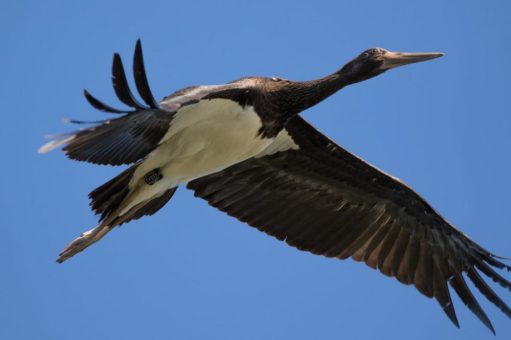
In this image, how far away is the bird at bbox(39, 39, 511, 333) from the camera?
42.0 feet

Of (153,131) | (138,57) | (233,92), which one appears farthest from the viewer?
(233,92)

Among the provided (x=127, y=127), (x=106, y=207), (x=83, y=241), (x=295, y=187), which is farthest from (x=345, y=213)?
(x=127, y=127)

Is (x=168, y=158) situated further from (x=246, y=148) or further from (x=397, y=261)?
(x=397, y=261)

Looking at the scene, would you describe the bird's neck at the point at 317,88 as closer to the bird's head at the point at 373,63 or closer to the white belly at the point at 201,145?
the bird's head at the point at 373,63

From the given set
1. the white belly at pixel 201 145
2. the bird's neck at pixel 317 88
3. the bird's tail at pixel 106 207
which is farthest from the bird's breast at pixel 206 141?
the bird's neck at pixel 317 88

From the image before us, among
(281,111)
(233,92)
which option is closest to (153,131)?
(233,92)

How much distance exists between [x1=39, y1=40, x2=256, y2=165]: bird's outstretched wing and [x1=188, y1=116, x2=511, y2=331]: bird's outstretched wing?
9.92 feet

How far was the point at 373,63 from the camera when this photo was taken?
13711 mm

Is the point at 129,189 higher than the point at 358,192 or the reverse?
the reverse

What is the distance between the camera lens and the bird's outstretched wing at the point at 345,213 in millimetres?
14766

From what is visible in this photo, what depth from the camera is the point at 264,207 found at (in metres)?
15.1

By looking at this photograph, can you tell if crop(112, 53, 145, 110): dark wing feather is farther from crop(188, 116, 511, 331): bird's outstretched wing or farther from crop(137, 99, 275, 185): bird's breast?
crop(188, 116, 511, 331): bird's outstretched wing

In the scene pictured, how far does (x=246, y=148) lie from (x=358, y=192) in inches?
106

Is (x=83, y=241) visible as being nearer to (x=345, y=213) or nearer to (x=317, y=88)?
(x=317, y=88)
